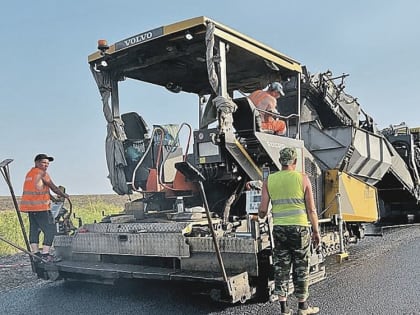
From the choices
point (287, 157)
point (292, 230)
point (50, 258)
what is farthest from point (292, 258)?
point (50, 258)

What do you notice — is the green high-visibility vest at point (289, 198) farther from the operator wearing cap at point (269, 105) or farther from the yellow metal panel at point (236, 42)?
the yellow metal panel at point (236, 42)

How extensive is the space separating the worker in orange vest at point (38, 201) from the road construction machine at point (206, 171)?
54cm

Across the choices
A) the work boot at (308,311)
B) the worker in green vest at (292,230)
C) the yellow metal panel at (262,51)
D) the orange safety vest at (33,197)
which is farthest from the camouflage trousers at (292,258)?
the orange safety vest at (33,197)

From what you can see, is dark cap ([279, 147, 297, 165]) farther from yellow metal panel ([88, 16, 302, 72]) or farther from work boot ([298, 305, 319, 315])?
yellow metal panel ([88, 16, 302, 72])

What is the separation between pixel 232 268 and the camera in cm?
439

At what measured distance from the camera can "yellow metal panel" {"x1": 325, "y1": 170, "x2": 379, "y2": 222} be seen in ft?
20.1

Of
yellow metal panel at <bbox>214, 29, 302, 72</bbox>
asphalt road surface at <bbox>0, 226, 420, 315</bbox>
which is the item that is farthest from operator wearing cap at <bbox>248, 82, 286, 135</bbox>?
asphalt road surface at <bbox>0, 226, 420, 315</bbox>

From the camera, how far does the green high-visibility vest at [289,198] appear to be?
430 cm

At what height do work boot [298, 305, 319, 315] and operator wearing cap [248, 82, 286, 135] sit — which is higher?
operator wearing cap [248, 82, 286, 135]

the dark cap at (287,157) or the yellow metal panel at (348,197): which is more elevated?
the dark cap at (287,157)

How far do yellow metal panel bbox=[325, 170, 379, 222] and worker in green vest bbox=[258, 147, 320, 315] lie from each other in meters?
1.85

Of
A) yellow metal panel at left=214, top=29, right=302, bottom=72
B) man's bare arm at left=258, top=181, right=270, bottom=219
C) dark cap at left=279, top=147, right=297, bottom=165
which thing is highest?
yellow metal panel at left=214, top=29, right=302, bottom=72

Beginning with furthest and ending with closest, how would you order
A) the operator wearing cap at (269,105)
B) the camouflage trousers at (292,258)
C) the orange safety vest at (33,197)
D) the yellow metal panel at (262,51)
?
1. the orange safety vest at (33,197)
2. the operator wearing cap at (269,105)
3. the yellow metal panel at (262,51)
4. the camouflage trousers at (292,258)

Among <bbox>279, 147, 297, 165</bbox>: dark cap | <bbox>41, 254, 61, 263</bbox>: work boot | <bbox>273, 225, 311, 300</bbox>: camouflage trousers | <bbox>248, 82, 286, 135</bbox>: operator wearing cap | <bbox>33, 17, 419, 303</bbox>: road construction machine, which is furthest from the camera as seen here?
<bbox>41, 254, 61, 263</bbox>: work boot
